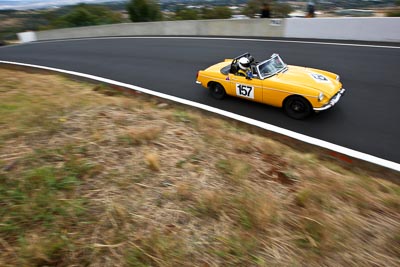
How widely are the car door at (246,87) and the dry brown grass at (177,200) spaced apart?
4.57ft

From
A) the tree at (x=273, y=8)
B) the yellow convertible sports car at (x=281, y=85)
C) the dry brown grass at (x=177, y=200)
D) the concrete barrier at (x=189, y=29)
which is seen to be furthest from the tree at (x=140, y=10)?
the dry brown grass at (x=177, y=200)

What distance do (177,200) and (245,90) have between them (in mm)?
3850

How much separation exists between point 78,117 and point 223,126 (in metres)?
→ 3.00

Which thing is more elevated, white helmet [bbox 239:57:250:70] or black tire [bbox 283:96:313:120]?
white helmet [bbox 239:57:250:70]

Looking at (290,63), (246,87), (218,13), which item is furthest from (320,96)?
(218,13)

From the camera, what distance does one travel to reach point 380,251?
284 centimetres

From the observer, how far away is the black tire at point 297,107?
225 inches

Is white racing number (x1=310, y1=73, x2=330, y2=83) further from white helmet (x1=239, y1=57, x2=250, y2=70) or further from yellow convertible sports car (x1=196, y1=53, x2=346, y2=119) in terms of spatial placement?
white helmet (x1=239, y1=57, x2=250, y2=70)

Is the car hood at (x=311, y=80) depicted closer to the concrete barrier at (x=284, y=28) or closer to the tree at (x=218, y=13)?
the concrete barrier at (x=284, y=28)

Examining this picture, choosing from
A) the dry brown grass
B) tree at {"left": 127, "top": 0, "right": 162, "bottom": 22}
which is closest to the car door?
the dry brown grass

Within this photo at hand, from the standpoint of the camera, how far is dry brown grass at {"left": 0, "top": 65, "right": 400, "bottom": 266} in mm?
2801

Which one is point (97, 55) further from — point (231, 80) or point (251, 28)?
point (231, 80)

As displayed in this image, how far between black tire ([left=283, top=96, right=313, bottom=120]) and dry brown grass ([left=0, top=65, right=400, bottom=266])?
118 centimetres

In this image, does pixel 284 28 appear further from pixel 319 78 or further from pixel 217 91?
pixel 319 78
